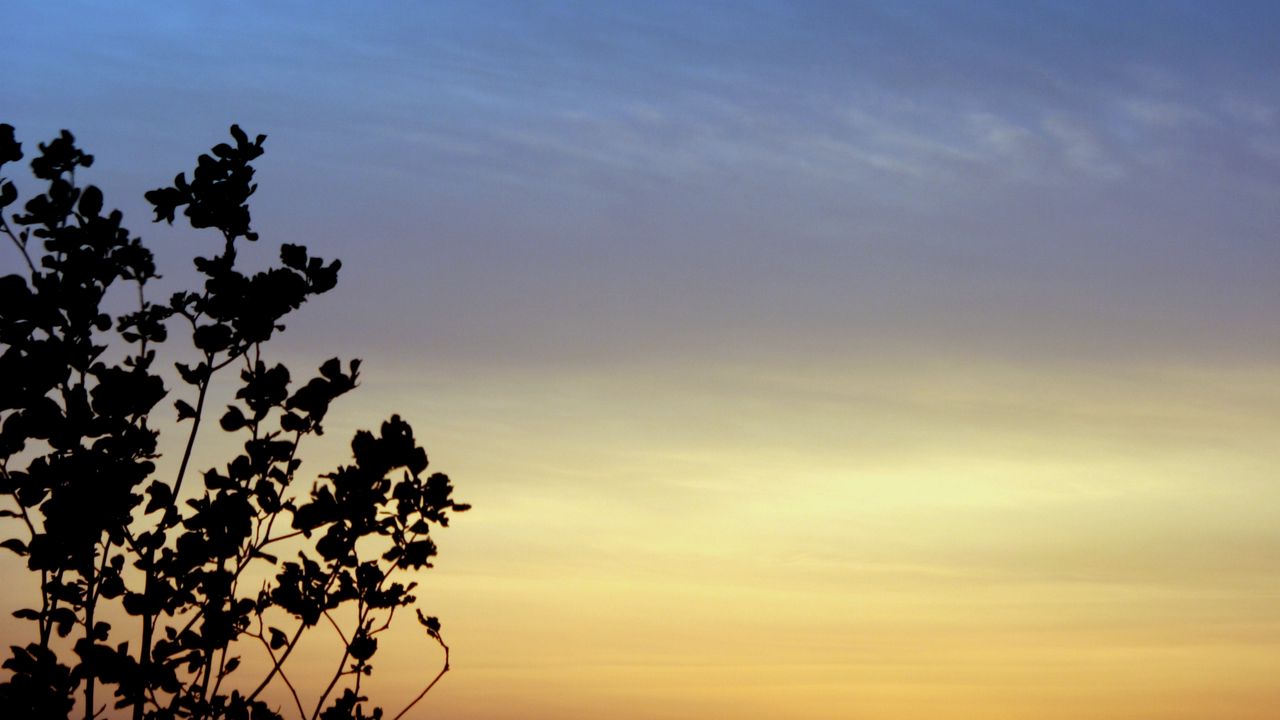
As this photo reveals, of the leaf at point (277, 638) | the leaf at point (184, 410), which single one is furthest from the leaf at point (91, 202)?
the leaf at point (277, 638)

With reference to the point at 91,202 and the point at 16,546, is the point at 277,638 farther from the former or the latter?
the point at 91,202

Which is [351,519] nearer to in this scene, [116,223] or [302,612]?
[302,612]

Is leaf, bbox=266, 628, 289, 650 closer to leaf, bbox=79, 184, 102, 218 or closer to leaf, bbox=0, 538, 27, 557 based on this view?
leaf, bbox=0, 538, 27, 557

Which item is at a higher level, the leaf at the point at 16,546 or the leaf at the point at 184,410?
the leaf at the point at 184,410

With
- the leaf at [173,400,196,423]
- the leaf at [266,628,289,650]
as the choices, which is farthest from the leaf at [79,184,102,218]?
the leaf at [266,628,289,650]

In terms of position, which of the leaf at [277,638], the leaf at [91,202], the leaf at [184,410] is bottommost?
the leaf at [277,638]

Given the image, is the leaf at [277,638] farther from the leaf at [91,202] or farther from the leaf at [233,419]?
the leaf at [91,202]

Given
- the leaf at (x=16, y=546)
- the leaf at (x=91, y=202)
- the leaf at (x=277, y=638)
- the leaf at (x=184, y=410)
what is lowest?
the leaf at (x=277, y=638)

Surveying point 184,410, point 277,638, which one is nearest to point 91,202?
point 184,410

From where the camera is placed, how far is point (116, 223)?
27.5ft

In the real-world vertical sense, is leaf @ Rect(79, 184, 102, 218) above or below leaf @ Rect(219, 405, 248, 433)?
above

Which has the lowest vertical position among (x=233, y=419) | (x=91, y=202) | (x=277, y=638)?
(x=277, y=638)

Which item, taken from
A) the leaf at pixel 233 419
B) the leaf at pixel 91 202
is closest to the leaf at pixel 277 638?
the leaf at pixel 233 419

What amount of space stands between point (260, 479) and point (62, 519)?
1.24m
